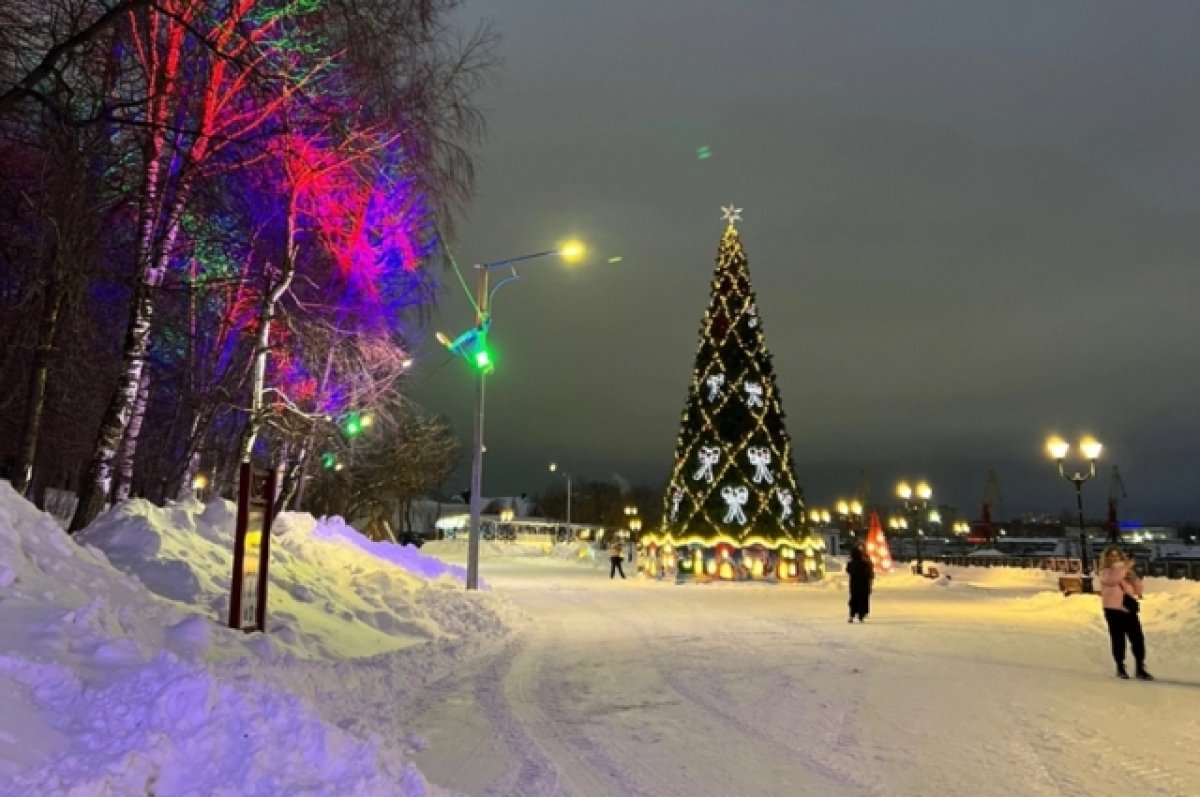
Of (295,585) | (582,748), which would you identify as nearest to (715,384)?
(295,585)

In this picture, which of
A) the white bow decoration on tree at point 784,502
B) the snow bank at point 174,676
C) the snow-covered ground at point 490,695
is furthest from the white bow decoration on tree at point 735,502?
the snow bank at point 174,676

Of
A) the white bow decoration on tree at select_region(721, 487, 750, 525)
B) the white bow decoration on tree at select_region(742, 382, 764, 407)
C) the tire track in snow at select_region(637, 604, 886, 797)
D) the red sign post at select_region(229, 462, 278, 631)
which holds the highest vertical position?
the white bow decoration on tree at select_region(742, 382, 764, 407)

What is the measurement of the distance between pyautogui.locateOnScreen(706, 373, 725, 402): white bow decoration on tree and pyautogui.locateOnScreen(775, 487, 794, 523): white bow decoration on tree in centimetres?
451

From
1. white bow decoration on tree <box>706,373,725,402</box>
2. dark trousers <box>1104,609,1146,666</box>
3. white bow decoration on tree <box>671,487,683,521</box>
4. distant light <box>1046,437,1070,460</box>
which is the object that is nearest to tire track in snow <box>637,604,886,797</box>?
dark trousers <box>1104,609,1146,666</box>

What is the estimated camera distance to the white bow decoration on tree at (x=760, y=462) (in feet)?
113

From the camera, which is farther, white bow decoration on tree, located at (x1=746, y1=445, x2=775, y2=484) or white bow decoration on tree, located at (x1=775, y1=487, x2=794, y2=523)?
white bow decoration on tree, located at (x1=746, y1=445, x2=775, y2=484)

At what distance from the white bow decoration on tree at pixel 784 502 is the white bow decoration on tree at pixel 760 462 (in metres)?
0.54

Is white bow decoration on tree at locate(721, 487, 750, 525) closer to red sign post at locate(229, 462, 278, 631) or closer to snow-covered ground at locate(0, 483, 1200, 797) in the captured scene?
snow-covered ground at locate(0, 483, 1200, 797)

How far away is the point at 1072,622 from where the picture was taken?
17609mm

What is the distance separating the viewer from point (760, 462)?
1364 inches

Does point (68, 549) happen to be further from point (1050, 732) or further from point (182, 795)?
point (1050, 732)

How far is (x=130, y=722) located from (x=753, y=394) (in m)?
31.8

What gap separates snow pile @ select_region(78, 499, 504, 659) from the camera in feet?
35.2

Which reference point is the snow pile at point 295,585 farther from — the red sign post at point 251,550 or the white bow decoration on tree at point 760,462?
the white bow decoration on tree at point 760,462
